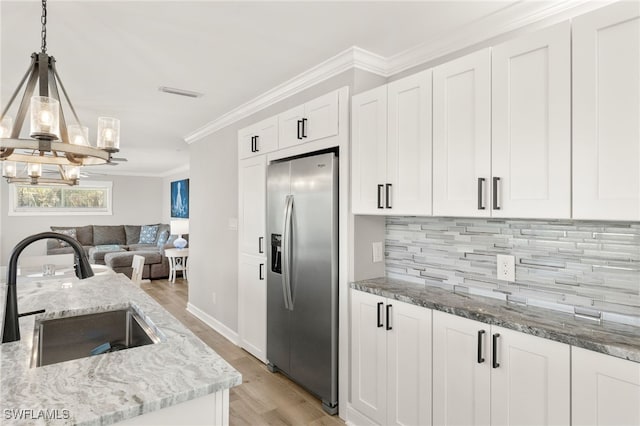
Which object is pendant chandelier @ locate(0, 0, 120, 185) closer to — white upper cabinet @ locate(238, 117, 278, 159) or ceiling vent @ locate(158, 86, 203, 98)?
ceiling vent @ locate(158, 86, 203, 98)

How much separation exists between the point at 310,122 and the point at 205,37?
90 cm

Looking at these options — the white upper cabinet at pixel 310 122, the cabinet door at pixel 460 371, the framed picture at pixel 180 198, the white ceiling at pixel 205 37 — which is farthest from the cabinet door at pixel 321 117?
the framed picture at pixel 180 198

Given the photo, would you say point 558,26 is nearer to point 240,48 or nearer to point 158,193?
point 240,48

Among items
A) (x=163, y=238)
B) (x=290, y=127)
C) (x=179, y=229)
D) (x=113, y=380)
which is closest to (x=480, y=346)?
(x=113, y=380)

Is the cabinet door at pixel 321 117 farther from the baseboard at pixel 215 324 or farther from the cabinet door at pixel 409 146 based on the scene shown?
the baseboard at pixel 215 324

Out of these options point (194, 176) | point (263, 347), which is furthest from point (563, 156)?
point (194, 176)

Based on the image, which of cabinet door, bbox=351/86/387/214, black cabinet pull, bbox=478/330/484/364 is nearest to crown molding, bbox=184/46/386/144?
cabinet door, bbox=351/86/387/214

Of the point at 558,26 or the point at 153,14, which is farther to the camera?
the point at 153,14

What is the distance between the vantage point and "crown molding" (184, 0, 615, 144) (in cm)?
188

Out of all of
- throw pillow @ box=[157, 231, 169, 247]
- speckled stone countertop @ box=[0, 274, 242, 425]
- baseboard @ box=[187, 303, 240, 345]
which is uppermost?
speckled stone countertop @ box=[0, 274, 242, 425]

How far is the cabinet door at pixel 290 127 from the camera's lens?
9.54 ft

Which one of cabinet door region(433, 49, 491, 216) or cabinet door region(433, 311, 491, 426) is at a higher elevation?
cabinet door region(433, 49, 491, 216)

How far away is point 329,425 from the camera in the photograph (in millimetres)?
2447

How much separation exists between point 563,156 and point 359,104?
49.5 inches
